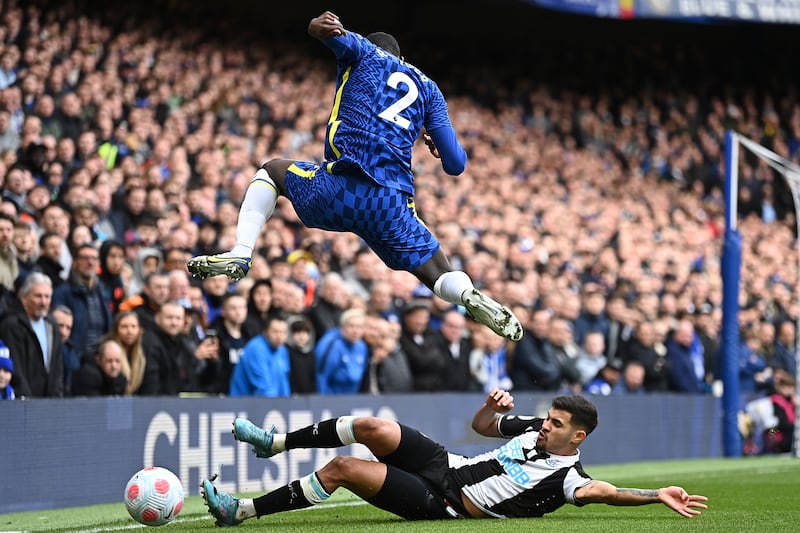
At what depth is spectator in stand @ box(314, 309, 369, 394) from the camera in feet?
37.5

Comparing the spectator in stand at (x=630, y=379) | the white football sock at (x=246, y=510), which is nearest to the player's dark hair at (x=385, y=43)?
the white football sock at (x=246, y=510)

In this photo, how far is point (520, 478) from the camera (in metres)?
7.50

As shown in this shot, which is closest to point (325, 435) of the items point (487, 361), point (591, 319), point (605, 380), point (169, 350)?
point (169, 350)

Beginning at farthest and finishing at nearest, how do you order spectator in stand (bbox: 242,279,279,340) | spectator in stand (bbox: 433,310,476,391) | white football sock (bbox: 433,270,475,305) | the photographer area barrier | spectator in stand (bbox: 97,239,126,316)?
spectator in stand (bbox: 433,310,476,391), spectator in stand (bbox: 242,279,279,340), spectator in stand (bbox: 97,239,126,316), the photographer area barrier, white football sock (bbox: 433,270,475,305)

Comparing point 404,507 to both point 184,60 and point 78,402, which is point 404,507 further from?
point 184,60

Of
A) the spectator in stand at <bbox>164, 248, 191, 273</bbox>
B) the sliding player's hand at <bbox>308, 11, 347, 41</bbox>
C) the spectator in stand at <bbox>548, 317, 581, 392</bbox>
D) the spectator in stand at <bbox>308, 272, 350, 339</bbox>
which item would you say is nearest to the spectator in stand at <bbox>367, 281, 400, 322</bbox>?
the spectator in stand at <bbox>308, 272, 350, 339</bbox>

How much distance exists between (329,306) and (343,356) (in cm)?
74

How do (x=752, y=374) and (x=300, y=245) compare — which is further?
(x=752, y=374)

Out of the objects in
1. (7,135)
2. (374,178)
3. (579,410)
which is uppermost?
(7,135)

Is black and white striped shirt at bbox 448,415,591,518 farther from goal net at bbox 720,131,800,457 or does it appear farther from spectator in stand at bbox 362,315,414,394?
goal net at bbox 720,131,800,457

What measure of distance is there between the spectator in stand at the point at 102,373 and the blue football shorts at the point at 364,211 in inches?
110

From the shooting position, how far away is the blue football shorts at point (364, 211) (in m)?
7.20

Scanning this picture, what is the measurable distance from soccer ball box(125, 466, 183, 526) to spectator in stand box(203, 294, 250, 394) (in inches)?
134

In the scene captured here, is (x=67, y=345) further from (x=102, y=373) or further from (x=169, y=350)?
(x=169, y=350)
